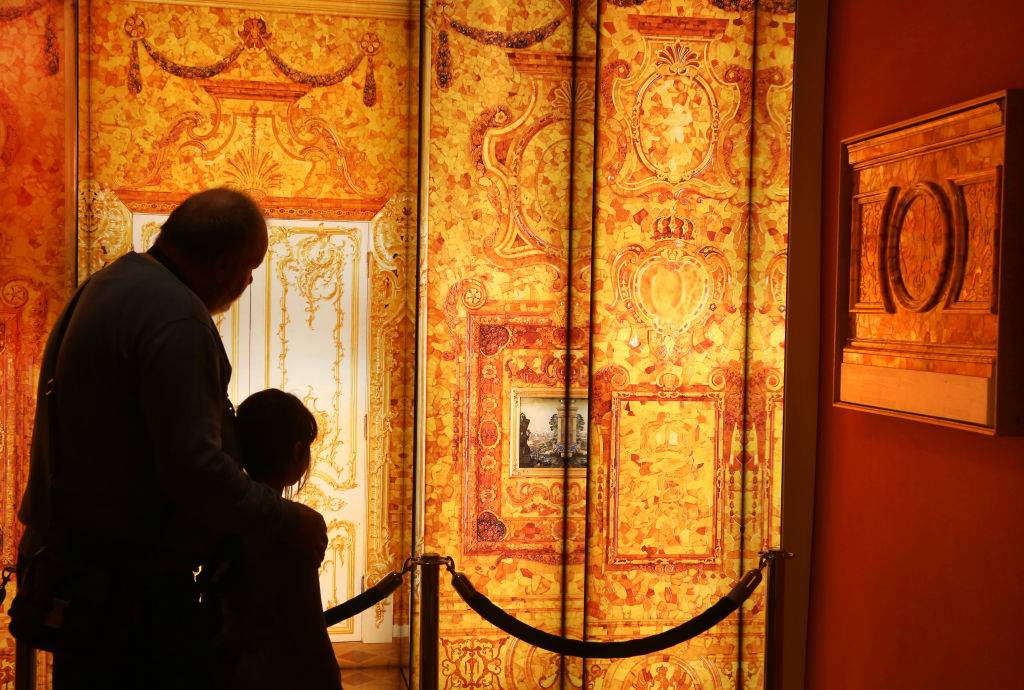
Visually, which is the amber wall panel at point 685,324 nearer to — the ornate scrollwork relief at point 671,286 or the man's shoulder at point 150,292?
the ornate scrollwork relief at point 671,286

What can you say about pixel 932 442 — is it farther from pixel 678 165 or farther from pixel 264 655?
pixel 264 655

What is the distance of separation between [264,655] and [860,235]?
198cm

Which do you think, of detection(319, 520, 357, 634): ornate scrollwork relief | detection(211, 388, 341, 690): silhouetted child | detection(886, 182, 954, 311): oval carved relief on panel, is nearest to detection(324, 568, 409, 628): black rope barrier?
detection(211, 388, 341, 690): silhouetted child

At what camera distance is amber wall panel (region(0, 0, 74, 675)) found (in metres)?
Answer: 3.39

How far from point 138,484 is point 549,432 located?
5.92 feet

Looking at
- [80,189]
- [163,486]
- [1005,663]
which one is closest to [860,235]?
[1005,663]

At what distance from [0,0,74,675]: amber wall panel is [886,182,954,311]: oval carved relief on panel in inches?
110

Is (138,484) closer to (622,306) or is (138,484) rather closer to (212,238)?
(212,238)

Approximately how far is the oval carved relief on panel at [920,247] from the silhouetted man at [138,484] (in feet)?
5.55

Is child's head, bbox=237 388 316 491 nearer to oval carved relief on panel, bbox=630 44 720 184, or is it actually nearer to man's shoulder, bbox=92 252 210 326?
man's shoulder, bbox=92 252 210 326

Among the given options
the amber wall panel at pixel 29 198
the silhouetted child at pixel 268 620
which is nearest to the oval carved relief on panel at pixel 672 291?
the silhouetted child at pixel 268 620

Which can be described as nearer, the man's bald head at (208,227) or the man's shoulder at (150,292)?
the man's shoulder at (150,292)

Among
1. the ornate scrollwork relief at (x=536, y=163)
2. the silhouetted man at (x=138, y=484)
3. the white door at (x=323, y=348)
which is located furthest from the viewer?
the white door at (x=323, y=348)

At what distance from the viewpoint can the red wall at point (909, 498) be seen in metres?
2.29
